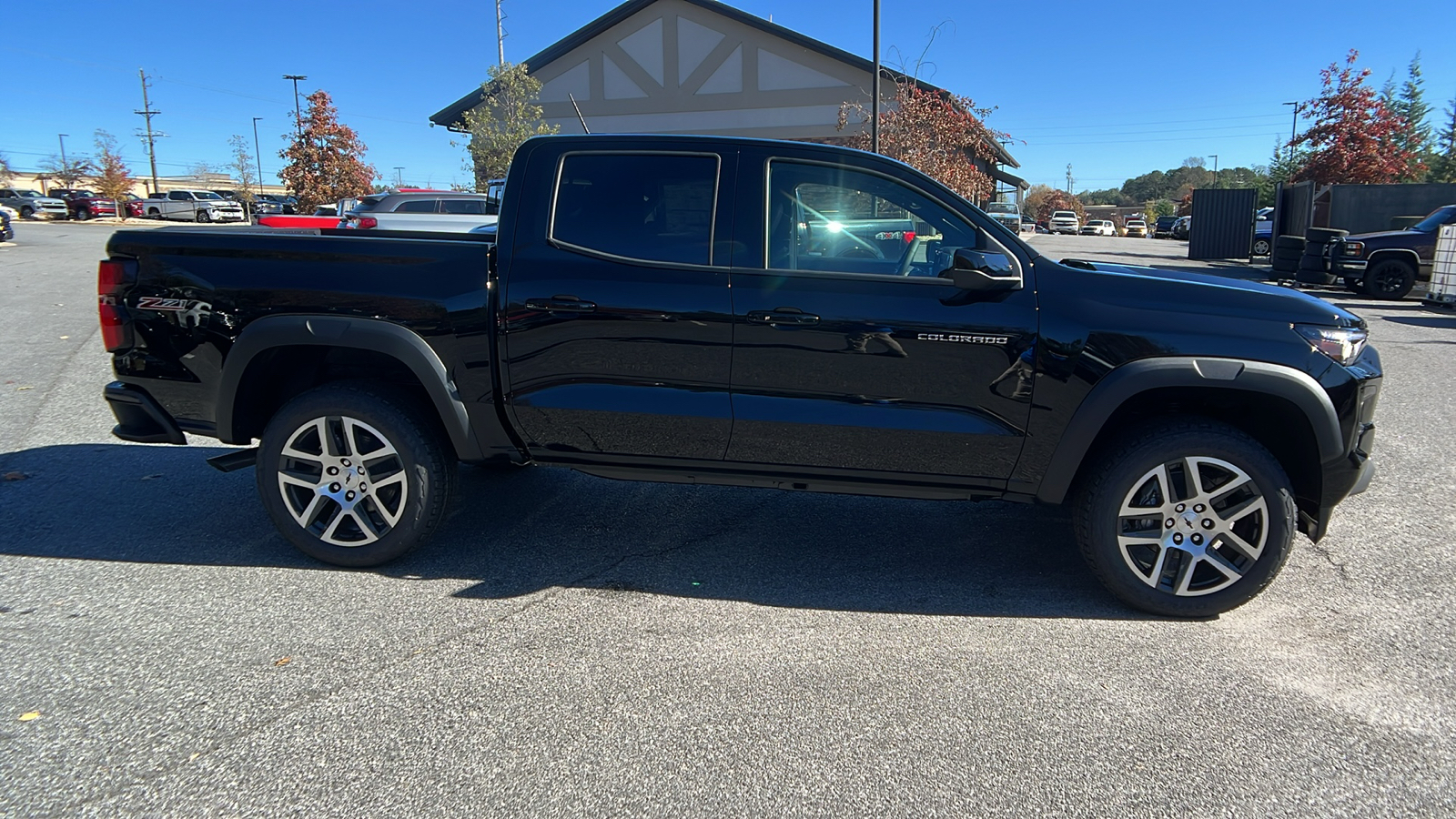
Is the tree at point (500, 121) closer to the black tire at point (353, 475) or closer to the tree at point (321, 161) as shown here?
the tree at point (321, 161)

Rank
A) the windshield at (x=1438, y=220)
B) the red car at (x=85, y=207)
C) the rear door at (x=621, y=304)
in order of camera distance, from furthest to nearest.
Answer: the red car at (x=85, y=207) → the windshield at (x=1438, y=220) → the rear door at (x=621, y=304)

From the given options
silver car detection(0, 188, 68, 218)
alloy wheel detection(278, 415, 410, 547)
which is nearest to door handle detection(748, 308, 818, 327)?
alloy wheel detection(278, 415, 410, 547)

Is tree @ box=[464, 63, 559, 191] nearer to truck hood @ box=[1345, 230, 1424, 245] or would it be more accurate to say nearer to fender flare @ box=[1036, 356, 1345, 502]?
truck hood @ box=[1345, 230, 1424, 245]

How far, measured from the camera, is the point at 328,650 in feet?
10.8

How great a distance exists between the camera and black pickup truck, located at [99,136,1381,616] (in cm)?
358

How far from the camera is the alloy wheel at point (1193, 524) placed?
3582 millimetres

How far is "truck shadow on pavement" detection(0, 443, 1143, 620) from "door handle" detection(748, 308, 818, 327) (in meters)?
1.18

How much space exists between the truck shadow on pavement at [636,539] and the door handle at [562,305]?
120 centimetres

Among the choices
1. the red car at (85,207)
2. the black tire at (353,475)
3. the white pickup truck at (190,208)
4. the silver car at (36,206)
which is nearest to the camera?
the black tire at (353,475)

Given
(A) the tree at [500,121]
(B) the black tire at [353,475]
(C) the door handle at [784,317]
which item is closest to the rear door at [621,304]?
(C) the door handle at [784,317]

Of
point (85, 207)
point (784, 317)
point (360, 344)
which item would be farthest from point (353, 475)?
point (85, 207)

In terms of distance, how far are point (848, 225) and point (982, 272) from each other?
692mm

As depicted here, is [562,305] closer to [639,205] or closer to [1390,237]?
[639,205]

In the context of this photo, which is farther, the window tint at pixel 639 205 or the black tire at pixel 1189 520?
the window tint at pixel 639 205
